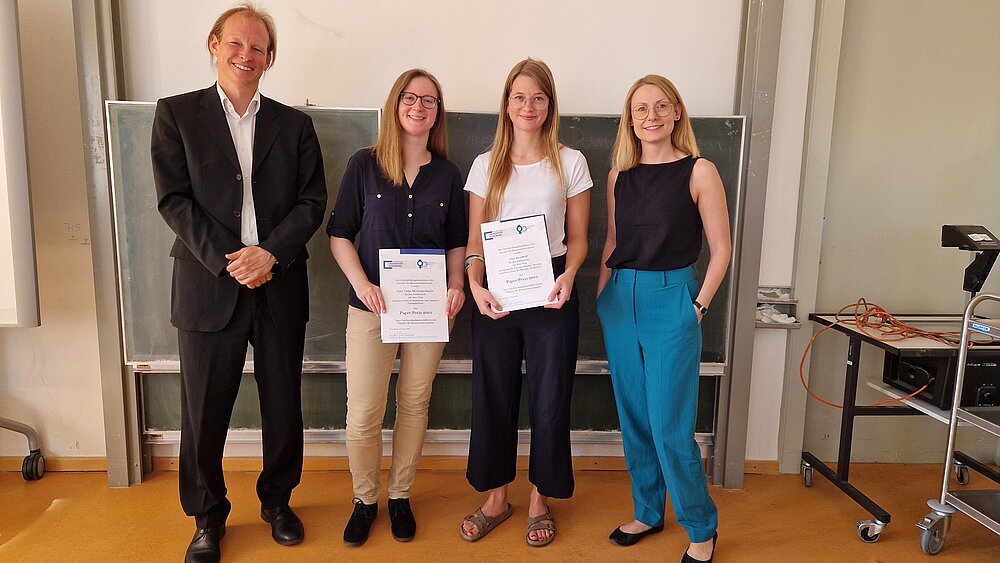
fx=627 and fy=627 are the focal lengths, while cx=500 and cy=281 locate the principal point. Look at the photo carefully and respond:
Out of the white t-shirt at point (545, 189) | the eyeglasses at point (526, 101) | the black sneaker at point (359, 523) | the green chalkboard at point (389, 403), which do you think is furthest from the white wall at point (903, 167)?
the black sneaker at point (359, 523)

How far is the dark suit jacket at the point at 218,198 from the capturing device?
222 centimetres

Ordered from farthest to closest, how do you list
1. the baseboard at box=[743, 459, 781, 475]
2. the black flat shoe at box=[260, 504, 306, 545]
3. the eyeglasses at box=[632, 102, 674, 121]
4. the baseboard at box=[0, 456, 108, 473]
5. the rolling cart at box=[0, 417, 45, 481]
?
the baseboard at box=[743, 459, 781, 475], the baseboard at box=[0, 456, 108, 473], the rolling cart at box=[0, 417, 45, 481], the black flat shoe at box=[260, 504, 306, 545], the eyeglasses at box=[632, 102, 674, 121]

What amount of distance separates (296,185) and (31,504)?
1955 millimetres

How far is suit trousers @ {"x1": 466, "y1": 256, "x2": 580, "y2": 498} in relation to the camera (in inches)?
93.2

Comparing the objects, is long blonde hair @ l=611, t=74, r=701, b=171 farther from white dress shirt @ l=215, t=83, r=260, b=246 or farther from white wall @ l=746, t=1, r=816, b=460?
white dress shirt @ l=215, t=83, r=260, b=246

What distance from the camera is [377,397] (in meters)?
2.47

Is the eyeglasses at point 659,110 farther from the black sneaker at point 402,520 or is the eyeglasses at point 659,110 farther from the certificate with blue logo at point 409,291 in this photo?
the black sneaker at point 402,520

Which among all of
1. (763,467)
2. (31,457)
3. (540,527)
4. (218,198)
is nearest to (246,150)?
(218,198)

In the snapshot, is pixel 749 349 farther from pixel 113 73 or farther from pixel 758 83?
pixel 113 73

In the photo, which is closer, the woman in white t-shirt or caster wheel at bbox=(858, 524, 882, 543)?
the woman in white t-shirt

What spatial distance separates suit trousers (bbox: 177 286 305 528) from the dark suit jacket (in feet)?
0.20

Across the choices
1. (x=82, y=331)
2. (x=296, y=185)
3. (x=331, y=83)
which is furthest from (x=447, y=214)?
(x=82, y=331)

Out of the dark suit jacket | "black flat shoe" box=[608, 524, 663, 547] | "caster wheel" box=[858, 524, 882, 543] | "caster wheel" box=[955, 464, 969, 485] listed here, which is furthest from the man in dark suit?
"caster wheel" box=[955, 464, 969, 485]

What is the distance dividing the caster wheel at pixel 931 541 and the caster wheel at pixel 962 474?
0.82m
